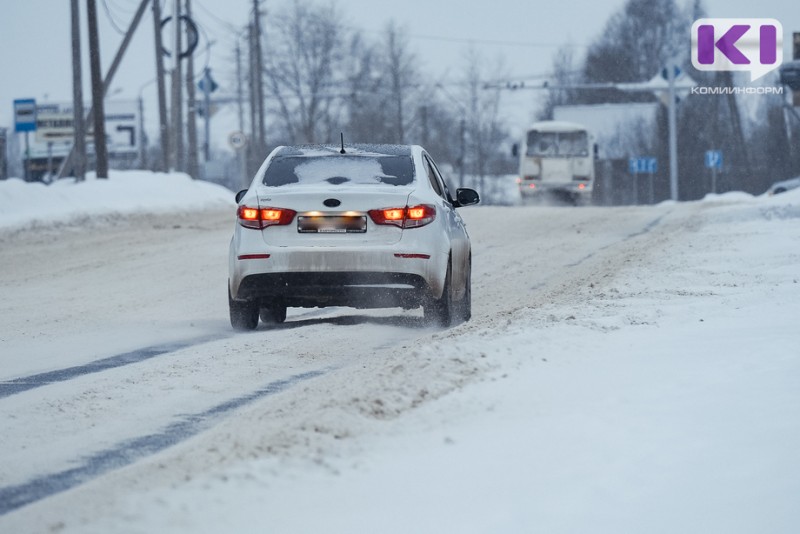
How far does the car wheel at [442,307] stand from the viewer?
10.6 m

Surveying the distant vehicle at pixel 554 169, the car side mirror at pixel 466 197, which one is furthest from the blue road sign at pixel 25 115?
the car side mirror at pixel 466 197

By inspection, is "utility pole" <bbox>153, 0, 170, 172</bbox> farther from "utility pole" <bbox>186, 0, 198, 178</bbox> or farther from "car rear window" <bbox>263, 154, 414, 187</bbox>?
"car rear window" <bbox>263, 154, 414, 187</bbox>

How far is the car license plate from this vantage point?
33.3 ft

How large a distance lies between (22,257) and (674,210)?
1638 centimetres

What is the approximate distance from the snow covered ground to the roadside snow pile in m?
15.1

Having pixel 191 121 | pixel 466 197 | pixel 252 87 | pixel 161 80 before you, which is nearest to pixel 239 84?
pixel 252 87

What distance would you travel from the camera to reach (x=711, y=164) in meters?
57.7

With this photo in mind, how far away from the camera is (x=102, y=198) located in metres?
31.8

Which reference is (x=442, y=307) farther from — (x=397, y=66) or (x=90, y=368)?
(x=397, y=66)

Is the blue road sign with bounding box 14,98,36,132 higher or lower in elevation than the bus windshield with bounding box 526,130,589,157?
higher

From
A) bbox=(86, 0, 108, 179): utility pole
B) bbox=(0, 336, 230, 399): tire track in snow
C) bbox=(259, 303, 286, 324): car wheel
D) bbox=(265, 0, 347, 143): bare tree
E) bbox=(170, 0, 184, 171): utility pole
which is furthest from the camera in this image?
bbox=(265, 0, 347, 143): bare tree

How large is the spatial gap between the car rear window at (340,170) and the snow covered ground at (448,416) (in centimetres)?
116

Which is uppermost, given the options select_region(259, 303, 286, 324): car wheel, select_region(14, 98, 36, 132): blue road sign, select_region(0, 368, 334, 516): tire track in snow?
select_region(14, 98, 36, 132): blue road sign

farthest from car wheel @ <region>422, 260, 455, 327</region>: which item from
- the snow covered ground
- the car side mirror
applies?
the car side mirror
